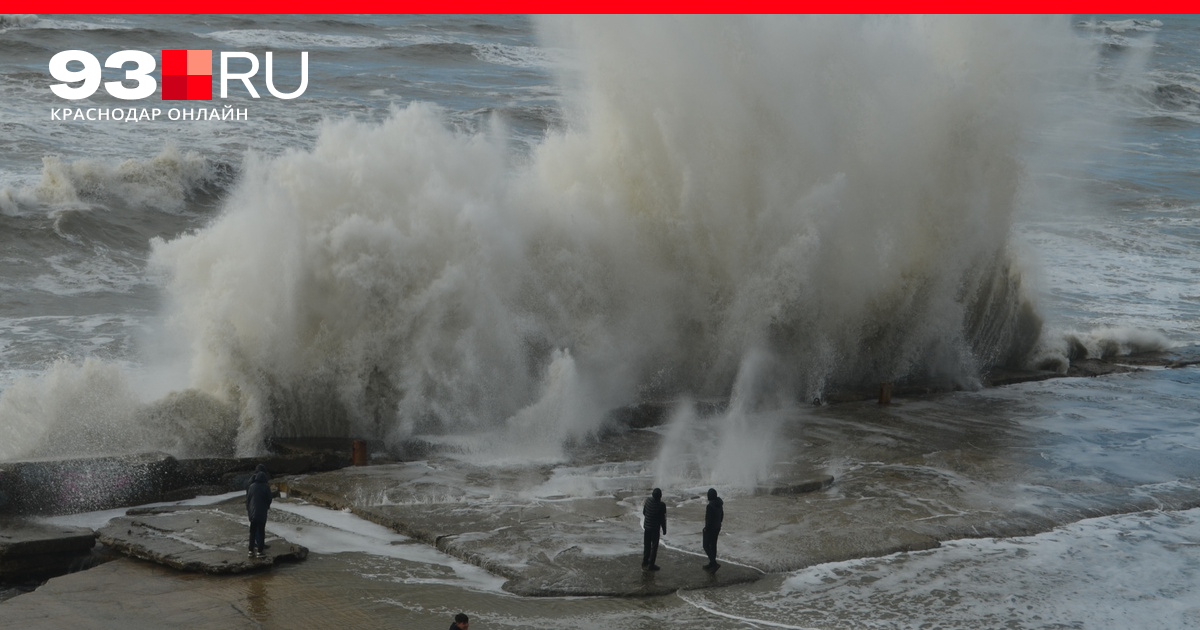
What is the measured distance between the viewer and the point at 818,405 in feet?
46.5

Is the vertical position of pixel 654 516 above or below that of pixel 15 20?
below

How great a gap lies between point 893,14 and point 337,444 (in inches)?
446

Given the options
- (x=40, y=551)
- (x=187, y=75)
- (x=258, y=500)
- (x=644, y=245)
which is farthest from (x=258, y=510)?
(x=187, y=75)

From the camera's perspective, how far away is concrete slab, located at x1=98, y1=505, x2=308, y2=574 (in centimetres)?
816

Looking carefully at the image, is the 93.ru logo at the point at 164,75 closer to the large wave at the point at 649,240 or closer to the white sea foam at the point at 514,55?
the white sea foam at the point at 514,55

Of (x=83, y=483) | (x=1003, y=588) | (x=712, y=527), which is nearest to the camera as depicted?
(x=712, y=527)

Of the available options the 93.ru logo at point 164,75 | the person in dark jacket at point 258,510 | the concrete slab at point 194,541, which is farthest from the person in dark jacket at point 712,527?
the 93.ru logo at point 164,75

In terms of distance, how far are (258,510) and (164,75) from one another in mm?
33151

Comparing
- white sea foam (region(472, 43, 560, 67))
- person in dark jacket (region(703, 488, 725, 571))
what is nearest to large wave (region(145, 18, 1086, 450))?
person in dark jacket (region(703, 488, 725, 571))

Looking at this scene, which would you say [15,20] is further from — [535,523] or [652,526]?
[652,526]

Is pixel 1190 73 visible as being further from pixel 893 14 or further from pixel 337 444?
pixel 337 444

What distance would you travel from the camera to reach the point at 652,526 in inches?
329

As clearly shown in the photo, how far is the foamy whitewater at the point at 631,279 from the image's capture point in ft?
38.8

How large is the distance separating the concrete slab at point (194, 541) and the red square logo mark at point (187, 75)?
27.0m
